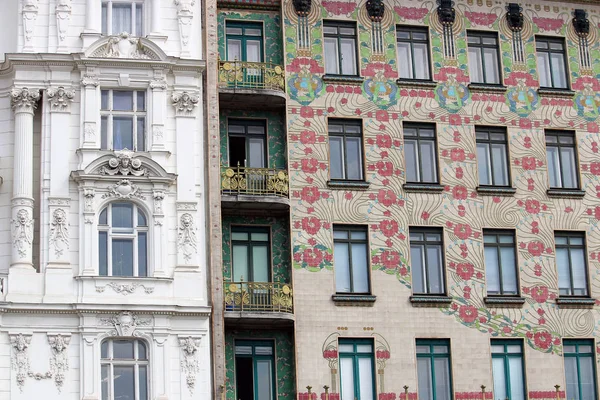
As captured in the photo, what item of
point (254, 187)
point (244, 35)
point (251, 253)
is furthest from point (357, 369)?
point (244, 35)

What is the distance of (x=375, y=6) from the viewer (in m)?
44.6

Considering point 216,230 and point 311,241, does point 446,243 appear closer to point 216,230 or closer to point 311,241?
point 311,241

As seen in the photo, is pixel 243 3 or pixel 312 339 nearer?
pixel 312 339

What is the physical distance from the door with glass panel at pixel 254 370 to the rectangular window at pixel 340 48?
9176mm

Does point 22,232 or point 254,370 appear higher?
point 22,232

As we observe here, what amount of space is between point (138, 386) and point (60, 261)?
425 centimetres

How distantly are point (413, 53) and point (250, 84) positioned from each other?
5700mm

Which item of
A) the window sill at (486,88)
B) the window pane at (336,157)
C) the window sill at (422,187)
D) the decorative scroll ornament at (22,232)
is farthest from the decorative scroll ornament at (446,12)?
the decorative scroll ornament at (22,232)

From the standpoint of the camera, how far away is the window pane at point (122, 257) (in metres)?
40.3

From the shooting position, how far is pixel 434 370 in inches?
1651

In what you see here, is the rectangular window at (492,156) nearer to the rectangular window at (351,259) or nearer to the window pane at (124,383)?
the rectangular window at (351,259)

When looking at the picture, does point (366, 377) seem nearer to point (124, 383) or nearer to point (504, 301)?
point (504, 301)

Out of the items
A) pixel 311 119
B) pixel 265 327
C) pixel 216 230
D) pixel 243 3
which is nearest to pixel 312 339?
pixel 265 327

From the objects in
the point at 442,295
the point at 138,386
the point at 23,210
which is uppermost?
the point at 23,210
